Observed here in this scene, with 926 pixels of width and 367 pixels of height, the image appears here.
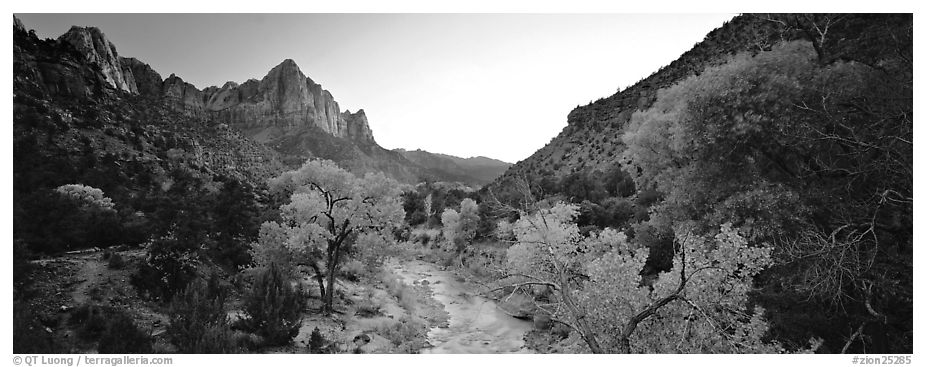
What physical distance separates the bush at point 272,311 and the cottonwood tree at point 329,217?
206cm

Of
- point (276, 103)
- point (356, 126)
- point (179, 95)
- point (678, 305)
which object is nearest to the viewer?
point (678, 305)

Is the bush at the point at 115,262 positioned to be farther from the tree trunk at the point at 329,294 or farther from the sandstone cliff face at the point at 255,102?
the sandstone cliff face at the point at 255,102

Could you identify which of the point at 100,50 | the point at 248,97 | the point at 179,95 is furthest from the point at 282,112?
the point at 100,50

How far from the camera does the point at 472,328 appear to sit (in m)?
16.9

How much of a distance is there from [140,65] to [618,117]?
67249 millimetres

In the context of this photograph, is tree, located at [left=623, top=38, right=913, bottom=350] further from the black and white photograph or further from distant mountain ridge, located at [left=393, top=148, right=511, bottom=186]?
distant mountain ridge, located at [left=393, top=148, right=511, bottom=186]

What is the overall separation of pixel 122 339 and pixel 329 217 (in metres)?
7.76

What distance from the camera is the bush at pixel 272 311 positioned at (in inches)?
468

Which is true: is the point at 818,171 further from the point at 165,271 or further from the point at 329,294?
the point at 165,271

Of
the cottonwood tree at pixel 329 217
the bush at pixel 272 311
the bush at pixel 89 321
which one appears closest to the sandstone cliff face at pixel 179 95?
the cottonwood tree at pixel 329 217

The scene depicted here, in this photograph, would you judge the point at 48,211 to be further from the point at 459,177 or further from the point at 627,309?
the point at 459,177

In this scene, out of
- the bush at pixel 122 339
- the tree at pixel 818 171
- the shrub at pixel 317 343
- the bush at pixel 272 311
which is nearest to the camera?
the tree at pixel 818 171

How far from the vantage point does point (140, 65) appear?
5619cm

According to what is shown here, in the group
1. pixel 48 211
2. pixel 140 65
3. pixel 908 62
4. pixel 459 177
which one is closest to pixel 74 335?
pixel 48 211
